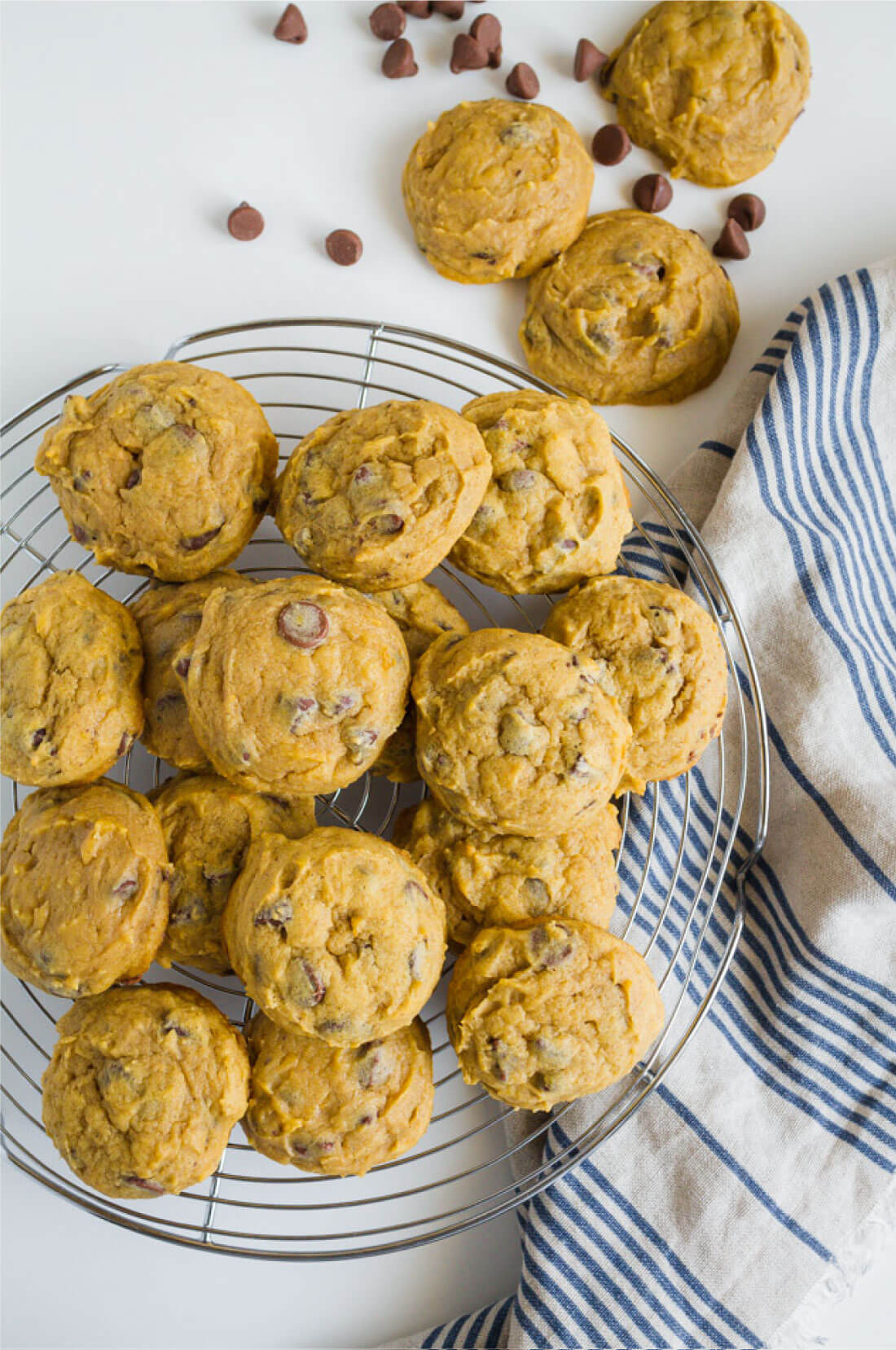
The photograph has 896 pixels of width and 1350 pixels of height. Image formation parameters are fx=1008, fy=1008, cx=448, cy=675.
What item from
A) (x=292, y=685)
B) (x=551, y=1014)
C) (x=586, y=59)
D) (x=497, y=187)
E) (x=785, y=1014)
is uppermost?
(x=586, y=59)

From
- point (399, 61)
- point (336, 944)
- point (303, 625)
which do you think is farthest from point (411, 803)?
point (399, 61)

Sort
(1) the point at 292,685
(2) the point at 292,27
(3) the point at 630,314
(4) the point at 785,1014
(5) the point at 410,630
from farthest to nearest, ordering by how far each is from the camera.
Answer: (2) the point at 292,27 → (3) the point at 630,314 → (4) the point at 785,1014 → (5) the point at 410,630 → (1) the point at 292,685

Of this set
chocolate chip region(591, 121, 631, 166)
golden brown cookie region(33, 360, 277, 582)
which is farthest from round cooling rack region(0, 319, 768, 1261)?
chocolate chip region(591, 121, 631, 166)

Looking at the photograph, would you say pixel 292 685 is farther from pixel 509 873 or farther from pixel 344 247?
pixel 344 247

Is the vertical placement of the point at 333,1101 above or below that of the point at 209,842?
below

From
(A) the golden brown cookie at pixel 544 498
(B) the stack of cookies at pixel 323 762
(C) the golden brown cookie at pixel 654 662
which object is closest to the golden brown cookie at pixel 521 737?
(B) the stack of cookies at pixel 323 762

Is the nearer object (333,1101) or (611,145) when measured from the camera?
(333,1101)

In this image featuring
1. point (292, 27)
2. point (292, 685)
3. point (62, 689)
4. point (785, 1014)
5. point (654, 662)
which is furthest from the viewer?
point (292, 27)
